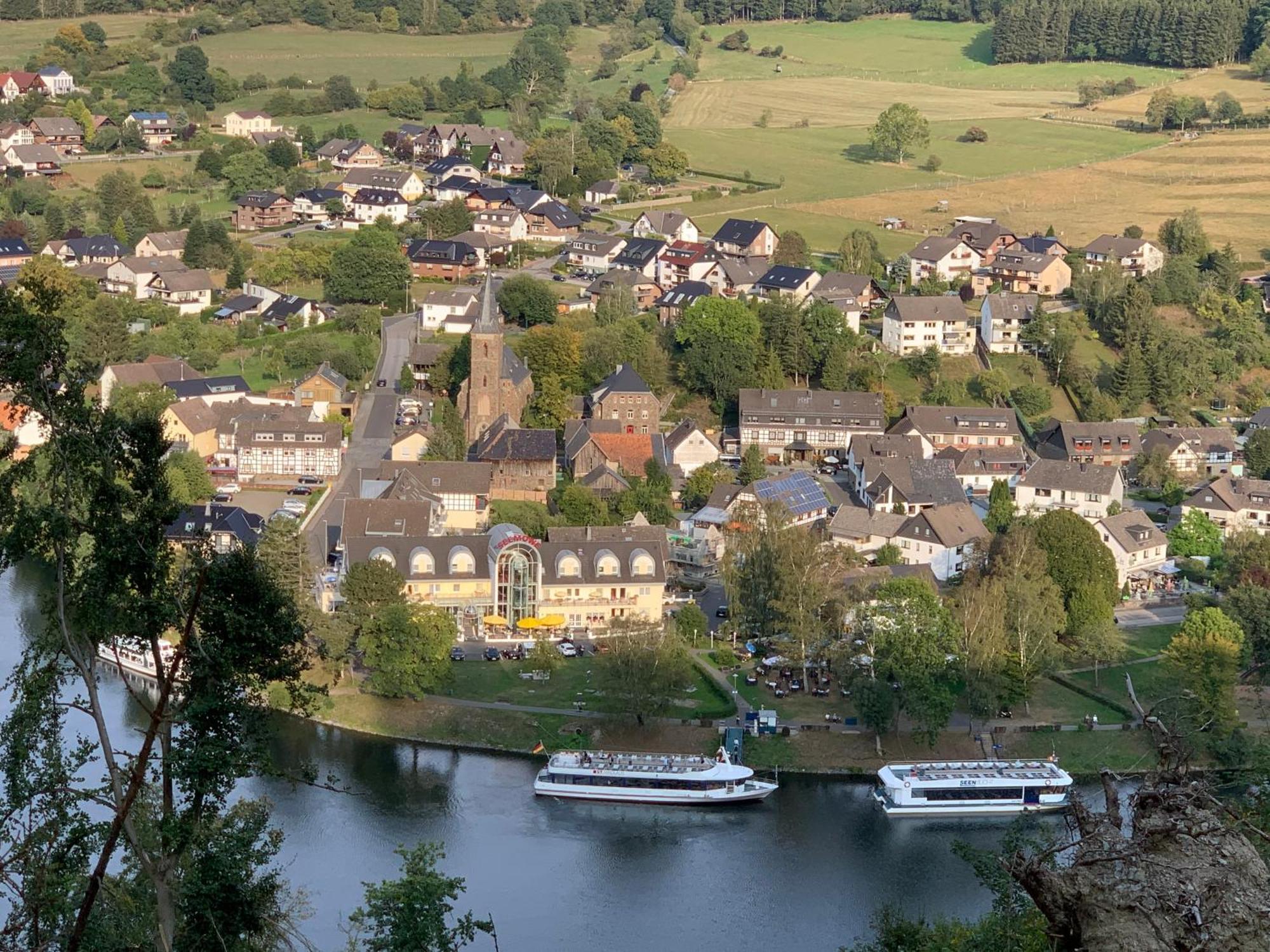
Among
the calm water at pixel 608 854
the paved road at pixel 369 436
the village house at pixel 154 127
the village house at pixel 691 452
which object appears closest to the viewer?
the calm water at pixel 608 854

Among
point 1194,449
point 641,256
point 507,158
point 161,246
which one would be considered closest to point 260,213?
point 161,246

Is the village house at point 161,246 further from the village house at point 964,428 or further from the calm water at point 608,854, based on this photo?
the calm water at point 608,854

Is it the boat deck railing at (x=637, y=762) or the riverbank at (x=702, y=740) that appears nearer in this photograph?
the boat deck railing at (x=637, y=762)

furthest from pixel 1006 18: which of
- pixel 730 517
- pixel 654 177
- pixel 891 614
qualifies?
pixel 891 614

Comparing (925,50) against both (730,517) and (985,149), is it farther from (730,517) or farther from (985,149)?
(730,517)

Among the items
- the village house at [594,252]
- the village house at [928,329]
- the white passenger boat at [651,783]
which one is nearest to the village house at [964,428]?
the village house at [928,329]

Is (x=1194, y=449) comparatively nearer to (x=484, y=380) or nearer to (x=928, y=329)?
(x=928, y=329)
